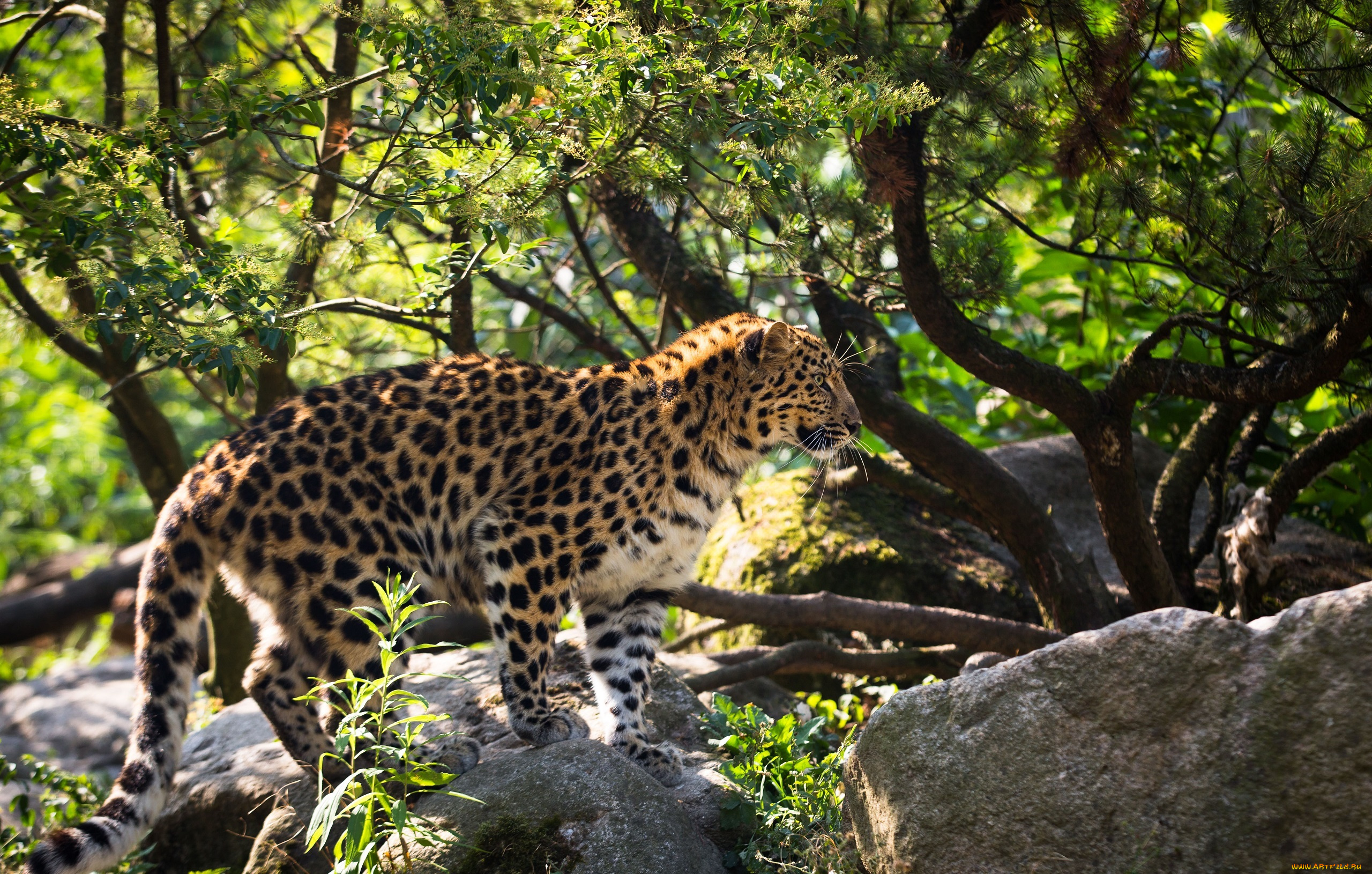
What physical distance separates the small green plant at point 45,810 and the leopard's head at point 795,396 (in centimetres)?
369

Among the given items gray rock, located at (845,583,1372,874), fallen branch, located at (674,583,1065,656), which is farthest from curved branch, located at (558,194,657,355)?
gray rock, located at (845,583,1372,874)

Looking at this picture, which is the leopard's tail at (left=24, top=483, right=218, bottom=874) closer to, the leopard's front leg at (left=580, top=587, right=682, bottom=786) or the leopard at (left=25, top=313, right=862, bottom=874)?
the leopard at (left=25, top=313, right=862, bottom=874)

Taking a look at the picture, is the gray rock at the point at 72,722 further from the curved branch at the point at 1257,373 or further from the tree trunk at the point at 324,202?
the curved branch at the point at 1257,373

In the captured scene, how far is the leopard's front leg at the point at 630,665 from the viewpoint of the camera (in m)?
5.11

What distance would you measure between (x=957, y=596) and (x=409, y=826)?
15.6 feet

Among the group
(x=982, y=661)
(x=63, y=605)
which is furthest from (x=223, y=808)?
(x=63, y=605)

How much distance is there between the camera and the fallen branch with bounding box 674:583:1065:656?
20.0ft

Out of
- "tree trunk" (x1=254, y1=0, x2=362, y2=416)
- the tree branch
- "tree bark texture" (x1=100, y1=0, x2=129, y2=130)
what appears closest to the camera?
"tree trunk" (x1=254, y1=0, x2=362, y2=416)

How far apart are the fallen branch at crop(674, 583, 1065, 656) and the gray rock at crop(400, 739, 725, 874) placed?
1643mm

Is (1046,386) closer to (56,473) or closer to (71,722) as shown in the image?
(71,722)

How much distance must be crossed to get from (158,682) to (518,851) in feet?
6.33

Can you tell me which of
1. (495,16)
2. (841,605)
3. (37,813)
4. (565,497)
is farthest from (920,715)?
(37,813)

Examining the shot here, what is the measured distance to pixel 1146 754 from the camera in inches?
126

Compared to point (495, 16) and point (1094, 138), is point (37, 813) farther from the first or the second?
point (1094, 138)
